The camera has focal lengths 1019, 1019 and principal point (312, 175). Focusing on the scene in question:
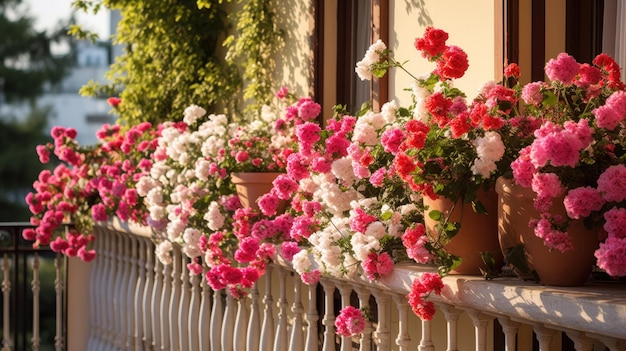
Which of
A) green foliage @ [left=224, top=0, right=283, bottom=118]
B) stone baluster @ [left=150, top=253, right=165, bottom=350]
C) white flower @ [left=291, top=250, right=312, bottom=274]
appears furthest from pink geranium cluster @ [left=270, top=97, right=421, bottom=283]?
green foliage @ [left=224, top=0, right=283, bottom=118]

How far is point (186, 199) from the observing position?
187 inches

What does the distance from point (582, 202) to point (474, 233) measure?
0.51m

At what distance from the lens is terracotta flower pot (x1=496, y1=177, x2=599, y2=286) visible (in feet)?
8.49

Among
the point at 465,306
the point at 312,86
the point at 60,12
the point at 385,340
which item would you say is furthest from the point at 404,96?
the point at 60,12

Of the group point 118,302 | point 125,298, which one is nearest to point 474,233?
point 125,298

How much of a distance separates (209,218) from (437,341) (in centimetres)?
111

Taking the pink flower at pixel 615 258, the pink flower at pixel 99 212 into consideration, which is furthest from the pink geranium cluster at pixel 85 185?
the pink flower at pixel 615 258

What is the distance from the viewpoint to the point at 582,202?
2420mm

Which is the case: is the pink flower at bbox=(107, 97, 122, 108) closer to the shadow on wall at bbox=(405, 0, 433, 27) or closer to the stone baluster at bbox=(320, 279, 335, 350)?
the shadow on wall at bbox=(405, 0, 433, 27)

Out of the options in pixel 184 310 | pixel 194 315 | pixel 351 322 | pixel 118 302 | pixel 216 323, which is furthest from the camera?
pixel 118 302

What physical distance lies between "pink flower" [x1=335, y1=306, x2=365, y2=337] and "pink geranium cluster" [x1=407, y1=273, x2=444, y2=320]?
1.35ft

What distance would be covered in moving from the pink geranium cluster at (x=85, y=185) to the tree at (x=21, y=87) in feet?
54.7

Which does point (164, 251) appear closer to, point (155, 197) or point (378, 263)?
point (155, 197)

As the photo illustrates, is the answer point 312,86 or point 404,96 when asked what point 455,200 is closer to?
point 404,96
